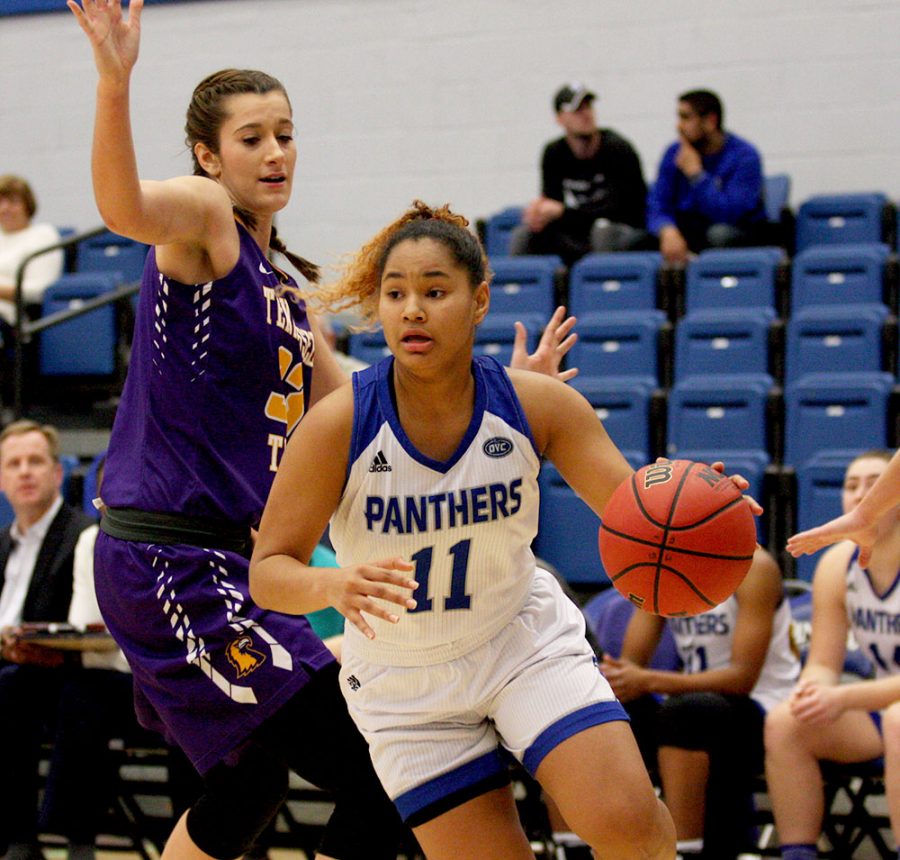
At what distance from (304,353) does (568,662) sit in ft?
2.95

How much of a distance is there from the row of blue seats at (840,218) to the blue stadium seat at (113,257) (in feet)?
13.2

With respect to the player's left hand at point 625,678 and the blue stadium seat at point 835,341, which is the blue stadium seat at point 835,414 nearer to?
the blue stadium seat at point 835,341

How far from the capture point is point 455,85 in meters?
10.4

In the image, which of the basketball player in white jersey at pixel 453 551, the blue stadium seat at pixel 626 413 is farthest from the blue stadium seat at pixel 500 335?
the basketball player in white jersey at pixel 453 551

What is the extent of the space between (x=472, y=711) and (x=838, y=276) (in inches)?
218

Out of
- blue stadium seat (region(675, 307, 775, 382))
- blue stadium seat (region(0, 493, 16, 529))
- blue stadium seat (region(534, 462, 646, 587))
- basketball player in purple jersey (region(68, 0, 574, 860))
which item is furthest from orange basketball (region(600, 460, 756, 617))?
blue stadium seat (region(0, 493, 16, 529))

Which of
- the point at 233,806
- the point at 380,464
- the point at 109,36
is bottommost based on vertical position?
the point at 233,806

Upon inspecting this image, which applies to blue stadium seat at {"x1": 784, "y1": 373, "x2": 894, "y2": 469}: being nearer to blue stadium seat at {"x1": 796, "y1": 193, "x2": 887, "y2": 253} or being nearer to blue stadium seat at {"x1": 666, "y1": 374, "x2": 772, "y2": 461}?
blue stadium seat at {"x1": 666, "y1": 374, "x2": 772, "y2": 461}

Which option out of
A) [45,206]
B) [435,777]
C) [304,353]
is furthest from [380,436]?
[45,206]

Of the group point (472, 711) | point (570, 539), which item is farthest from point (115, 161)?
point (570, 539)

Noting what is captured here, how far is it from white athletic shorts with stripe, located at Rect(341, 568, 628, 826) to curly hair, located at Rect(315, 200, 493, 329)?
70 cm

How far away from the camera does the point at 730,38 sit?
31.7ft

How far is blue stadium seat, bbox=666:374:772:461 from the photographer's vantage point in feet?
22.5

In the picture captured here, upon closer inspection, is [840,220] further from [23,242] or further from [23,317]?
[23,242]
